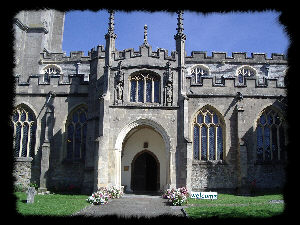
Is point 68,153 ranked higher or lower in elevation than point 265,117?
lower

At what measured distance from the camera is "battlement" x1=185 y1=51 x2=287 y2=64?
31.3 m

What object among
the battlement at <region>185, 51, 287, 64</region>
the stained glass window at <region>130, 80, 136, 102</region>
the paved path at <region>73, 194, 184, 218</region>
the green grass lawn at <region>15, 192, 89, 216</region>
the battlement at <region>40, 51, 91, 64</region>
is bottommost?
the paved path at <region>73, 194, 184, 218</region>

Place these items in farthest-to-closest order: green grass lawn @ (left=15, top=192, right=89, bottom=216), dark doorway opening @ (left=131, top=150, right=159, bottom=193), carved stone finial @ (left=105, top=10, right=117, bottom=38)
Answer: dark doorway opening @ (left=131, top=150, right=159, bottom=193) → carved stone finial @ (left=105, top=10, right=117, bottom=38) → green grass lawn @ (left=15, top=192, right=89, bottom=216)

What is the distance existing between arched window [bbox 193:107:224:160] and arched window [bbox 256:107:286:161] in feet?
8.39

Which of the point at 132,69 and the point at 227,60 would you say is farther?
the point at 227,60

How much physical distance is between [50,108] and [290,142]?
21.6 meters

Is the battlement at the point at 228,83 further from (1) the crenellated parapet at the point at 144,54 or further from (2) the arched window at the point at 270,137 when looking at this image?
(1) the crenellated parapet at the point at 144,54

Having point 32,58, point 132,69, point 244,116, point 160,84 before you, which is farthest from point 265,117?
point 32,58

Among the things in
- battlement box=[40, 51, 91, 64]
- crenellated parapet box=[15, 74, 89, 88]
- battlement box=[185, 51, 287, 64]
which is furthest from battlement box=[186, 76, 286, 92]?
battlement box=[40, 51, 91, 64]

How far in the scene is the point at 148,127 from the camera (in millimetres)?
20844

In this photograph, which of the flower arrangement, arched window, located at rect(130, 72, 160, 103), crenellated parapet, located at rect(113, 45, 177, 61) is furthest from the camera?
crenellated parapet, located at rect(113, 45, 177, 61)

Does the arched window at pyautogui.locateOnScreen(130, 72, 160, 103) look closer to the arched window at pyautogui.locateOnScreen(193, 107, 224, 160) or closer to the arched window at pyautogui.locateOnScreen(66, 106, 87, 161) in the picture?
the arched window at pyautogui.locateOnScreen(193, 107, 224, 160)

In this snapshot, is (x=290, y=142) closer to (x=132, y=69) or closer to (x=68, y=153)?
(x=132, y=69)

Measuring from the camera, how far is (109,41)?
2127cm
